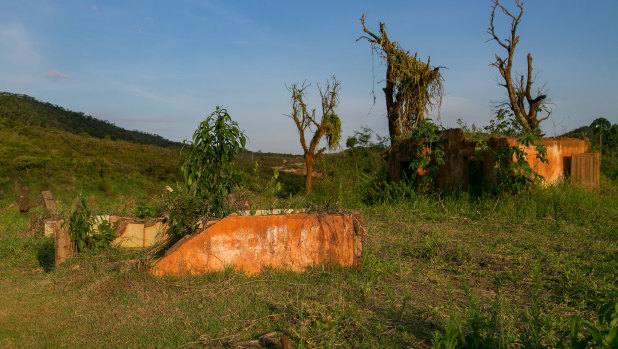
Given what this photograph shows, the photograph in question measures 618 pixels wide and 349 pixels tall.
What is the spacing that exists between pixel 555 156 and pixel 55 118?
155 ft

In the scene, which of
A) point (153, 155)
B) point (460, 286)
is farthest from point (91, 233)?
point (153, 155)

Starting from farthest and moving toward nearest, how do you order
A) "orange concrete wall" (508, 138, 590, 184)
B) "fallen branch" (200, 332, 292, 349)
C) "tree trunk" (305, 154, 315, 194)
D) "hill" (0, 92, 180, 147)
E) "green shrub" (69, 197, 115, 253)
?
"hill" (0, 92, 180, 147)
"tree trunk" (305, 154, 315, 194)
"orange concrete wall" (508, 138, 590, 184)
"green shrub" (69, 197, 115, 253)
"fallen branch" (200, 332, 292, 349)

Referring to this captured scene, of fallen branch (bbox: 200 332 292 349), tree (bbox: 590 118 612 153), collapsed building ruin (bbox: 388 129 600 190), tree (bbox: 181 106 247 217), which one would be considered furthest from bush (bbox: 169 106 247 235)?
tree (bbox: 590 118 612 153)

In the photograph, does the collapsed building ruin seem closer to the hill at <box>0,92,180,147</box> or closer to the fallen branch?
the fallen branch

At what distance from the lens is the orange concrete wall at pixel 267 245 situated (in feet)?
15.9

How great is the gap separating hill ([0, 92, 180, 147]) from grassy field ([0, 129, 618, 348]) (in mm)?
37198

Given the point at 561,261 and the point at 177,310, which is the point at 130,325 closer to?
the point at 177,310

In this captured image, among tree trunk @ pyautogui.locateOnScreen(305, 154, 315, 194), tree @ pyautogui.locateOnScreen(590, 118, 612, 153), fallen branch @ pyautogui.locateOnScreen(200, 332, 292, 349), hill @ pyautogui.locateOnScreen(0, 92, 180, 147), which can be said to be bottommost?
fallen branch @ pyautogui.locateOnScreen(200, 332, 292, 349)

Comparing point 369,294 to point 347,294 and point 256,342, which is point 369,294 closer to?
point 347,294

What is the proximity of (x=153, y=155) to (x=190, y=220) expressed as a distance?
28.1 m

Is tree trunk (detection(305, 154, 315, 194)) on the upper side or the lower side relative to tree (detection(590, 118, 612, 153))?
lower

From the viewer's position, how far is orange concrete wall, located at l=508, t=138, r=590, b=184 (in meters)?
9.02

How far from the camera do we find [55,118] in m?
44.8

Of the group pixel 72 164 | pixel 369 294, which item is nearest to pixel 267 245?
pixel 369 294
